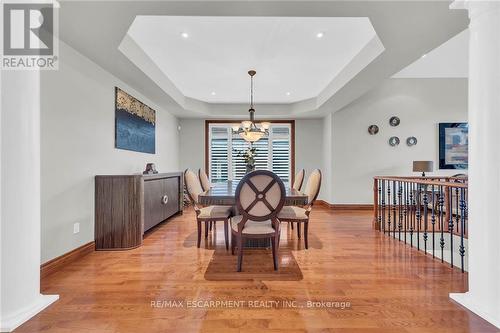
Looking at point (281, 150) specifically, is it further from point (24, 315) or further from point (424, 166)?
point (24, 315)

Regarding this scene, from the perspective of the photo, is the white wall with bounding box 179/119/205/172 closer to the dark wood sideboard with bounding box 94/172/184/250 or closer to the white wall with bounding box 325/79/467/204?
the white wall with bounding box 325/79/467/204

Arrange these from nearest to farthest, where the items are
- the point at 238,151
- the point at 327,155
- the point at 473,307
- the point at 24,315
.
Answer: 1. the point at 24,315
2. the point at 473,307
3. the point at 327,155
4. the point at 238,151

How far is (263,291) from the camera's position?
198cm

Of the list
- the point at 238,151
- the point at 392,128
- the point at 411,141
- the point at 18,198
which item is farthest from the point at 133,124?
the point at 411,141

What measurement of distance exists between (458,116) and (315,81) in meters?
3.71

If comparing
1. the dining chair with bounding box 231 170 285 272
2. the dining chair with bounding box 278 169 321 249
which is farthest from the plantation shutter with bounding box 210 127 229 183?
the dining chair with bounding box 231 170 285 272

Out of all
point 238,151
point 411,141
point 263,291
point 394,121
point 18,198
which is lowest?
point 263,291

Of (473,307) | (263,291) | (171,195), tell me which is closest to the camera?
(473,307)

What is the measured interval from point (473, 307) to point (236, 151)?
18.9 feet

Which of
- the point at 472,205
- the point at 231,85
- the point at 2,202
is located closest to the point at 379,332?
the point at 472,205

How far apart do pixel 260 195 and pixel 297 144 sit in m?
4.73

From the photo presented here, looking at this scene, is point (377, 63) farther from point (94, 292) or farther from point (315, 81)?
point (94, 292)

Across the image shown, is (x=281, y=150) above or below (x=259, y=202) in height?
above

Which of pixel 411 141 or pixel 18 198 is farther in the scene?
pixel 411 141
